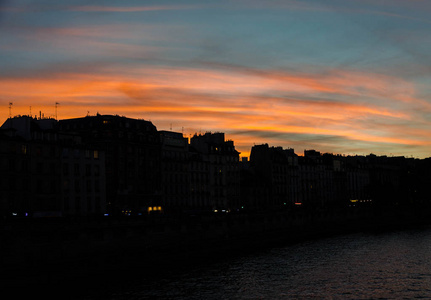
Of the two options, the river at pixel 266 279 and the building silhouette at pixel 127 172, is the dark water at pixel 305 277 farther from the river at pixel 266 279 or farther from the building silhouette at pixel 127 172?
the building silhouette at pixel 127 172

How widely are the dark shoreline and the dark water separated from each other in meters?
4.70

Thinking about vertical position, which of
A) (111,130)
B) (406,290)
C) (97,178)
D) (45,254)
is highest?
(111,130)

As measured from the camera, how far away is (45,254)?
6088 centimetres

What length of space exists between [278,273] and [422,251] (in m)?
29.8

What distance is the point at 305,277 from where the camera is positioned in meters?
64.8

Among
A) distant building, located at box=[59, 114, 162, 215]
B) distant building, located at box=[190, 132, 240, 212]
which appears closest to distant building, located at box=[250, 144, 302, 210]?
distant building, located at box=[190, 132, 240, 212]

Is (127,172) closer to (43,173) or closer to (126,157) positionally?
(126,157)

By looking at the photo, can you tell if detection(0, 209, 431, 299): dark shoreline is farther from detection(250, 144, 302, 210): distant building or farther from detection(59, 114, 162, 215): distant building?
detection(250, 144, 302, 210): distant building

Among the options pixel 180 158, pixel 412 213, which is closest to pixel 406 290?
pixel 180 158

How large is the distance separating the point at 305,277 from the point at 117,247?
906 inches

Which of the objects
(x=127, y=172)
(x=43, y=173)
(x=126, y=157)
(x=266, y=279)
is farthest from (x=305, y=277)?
(x=126, y=157)

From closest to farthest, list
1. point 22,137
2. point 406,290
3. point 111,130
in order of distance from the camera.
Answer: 1. point 406,290
2. point 22,137
3. point 111,130

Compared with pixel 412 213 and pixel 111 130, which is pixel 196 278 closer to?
pixel 111 130

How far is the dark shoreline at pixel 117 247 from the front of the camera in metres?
58.3
